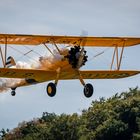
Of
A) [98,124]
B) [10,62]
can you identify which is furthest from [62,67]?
[98,124]

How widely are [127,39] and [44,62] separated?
5.68 metres

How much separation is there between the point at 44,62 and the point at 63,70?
1494 mm

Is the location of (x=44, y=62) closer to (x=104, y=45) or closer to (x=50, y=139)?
(x=104, y=45)

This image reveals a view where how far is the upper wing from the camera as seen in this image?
39.7m

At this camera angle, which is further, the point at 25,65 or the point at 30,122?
the point at 30,122

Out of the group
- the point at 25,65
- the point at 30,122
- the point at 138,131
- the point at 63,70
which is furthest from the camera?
the point at 30,122

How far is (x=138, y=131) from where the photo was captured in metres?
82.1

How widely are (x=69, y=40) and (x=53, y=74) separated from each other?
2736 mm

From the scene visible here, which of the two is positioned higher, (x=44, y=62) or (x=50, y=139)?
(x=44, y=62)

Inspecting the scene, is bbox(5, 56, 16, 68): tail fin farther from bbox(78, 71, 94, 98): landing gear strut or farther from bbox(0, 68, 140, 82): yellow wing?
bbox(78, 71, 94, 98): landing gear strut

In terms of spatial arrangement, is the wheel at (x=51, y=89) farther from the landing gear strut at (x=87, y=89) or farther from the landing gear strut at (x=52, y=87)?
the landing gear strut at (x=87, y=89)

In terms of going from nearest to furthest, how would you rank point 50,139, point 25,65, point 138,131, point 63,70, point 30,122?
point 63,70
point 25,65
point 50,139
point 138,131
point 30,122

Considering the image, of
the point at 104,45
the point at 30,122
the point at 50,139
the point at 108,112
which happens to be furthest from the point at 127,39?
the point at 30,122

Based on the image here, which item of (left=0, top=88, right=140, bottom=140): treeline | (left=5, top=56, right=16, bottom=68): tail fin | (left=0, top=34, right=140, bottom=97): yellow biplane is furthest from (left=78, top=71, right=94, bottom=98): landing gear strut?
(left=0, top=88, right=140, bottom=140): treeline
